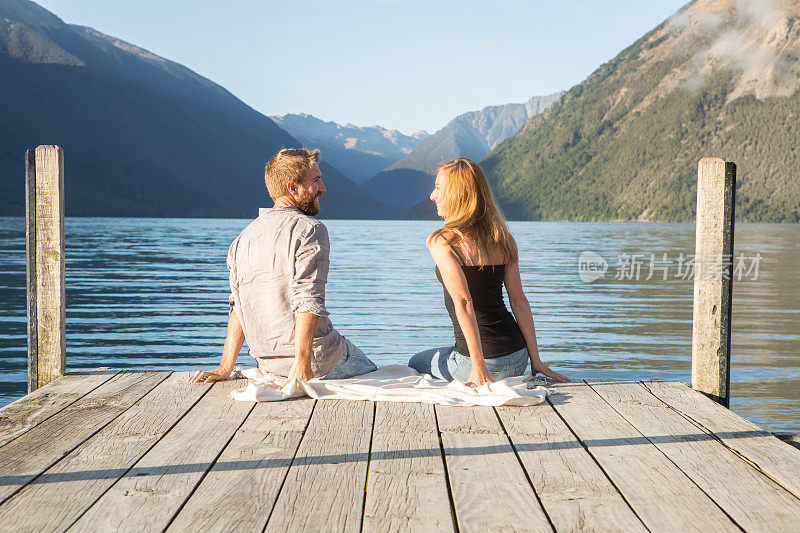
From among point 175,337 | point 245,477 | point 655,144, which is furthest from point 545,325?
point 655,144

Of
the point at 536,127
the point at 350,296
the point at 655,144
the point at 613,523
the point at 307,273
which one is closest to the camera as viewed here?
the point at 613,523

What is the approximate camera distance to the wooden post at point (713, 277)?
159 inches

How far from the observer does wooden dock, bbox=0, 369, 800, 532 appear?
219cm

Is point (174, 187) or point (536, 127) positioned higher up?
point (536, 127)

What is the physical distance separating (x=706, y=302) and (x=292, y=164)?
2.35 meters

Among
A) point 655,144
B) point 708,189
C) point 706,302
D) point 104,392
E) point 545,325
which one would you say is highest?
point 655,144

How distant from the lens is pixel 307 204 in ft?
12.3

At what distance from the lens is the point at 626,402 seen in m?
3.67

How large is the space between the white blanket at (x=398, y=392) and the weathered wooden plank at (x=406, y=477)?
0.59ft

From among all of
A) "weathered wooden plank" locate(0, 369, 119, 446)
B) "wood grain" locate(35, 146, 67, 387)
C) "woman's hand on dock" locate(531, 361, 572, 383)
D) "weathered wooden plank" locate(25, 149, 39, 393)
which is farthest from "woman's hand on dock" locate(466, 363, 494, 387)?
"weathered wooden plank" locate(25, 149, 39, 393)

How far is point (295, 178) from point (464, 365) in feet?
4.17

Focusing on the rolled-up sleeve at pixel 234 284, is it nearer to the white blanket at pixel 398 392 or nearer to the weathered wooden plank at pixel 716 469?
the white blanket at pixel 398 392

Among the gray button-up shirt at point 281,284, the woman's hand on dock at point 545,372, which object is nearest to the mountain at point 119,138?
the gray button-up shirt at point 281,284

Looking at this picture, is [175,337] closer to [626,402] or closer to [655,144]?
[626,402]
